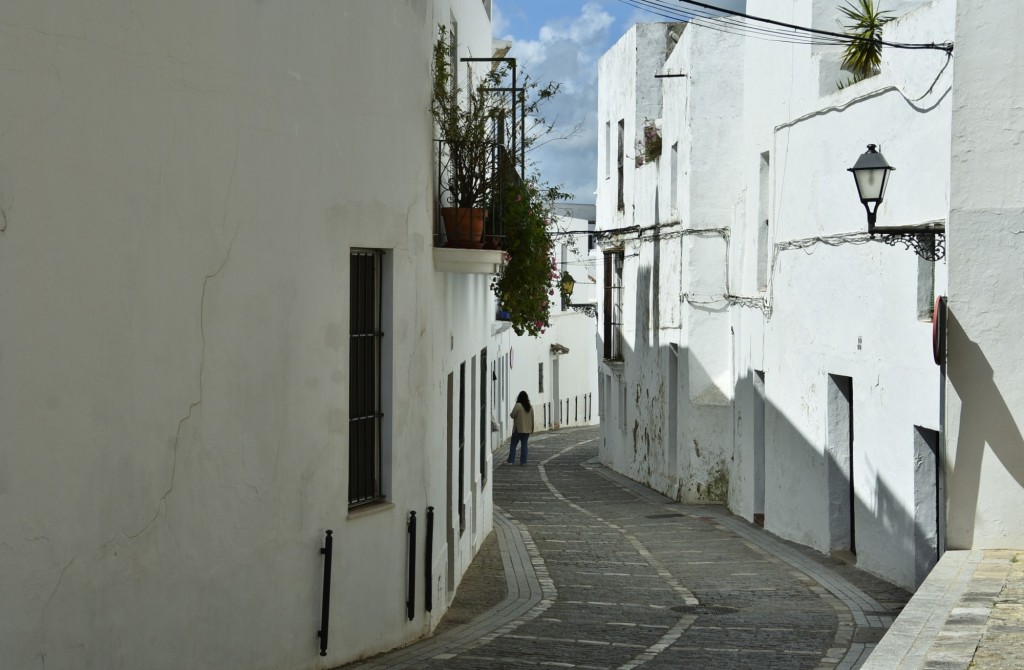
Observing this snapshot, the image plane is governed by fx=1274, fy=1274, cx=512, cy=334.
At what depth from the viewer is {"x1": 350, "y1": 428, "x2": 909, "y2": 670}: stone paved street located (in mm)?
9539

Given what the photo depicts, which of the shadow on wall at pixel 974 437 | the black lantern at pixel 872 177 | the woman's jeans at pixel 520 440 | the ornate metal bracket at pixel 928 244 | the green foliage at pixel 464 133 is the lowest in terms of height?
the woman's jeans at pixel 520 440

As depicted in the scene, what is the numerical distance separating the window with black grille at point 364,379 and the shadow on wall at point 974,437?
462 centimetres

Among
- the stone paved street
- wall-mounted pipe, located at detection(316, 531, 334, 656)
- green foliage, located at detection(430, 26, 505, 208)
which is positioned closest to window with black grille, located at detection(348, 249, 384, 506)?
wall-mounted pipe, located at detection(316, 531, 334, 656)

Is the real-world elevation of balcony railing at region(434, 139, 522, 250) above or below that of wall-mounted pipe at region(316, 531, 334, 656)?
above

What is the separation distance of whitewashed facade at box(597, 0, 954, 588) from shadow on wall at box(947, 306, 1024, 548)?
3.28 ft

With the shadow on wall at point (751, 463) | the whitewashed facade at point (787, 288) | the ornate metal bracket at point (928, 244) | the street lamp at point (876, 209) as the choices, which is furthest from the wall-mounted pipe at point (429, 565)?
the shadow on wall at point (751, 463)

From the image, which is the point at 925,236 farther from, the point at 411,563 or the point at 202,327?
the point at 202,327

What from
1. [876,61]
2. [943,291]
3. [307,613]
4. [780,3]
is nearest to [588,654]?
[307,613]

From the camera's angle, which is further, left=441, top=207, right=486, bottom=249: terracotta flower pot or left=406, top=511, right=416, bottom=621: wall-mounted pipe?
left=441, top=207, right=486, bottom=249: terracotta flower pot

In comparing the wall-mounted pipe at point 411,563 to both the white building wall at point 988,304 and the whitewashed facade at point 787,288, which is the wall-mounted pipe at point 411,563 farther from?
the whitewashed facade at point 787,288

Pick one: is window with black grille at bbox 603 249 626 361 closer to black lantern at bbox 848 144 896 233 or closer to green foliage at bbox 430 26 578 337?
green foliage at bbox 430 26 578 337

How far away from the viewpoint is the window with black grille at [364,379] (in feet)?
29.5

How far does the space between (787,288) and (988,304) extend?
6.40 metres

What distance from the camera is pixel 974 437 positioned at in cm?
1023
